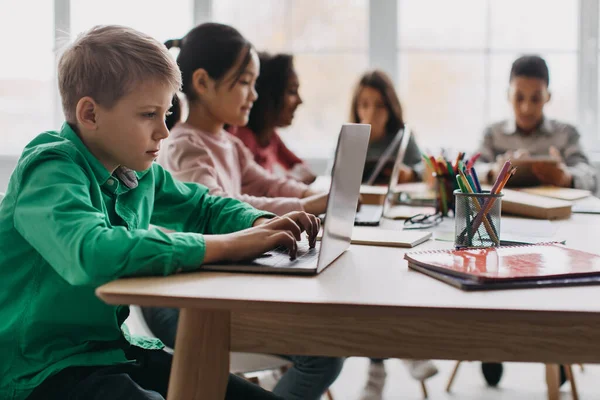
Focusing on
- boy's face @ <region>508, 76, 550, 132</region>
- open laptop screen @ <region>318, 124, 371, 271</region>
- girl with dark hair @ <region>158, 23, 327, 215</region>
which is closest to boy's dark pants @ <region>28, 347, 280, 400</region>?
open laptop screen @ <region>318, 124, 371, 271</region>

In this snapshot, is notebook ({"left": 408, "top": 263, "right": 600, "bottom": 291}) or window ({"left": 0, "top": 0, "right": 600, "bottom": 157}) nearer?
notebook ({"left": 408, "top": 263, "right": 600, "bottom": 291})

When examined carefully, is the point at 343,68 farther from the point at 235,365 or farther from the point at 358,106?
the point at 235,365

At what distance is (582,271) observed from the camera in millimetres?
963

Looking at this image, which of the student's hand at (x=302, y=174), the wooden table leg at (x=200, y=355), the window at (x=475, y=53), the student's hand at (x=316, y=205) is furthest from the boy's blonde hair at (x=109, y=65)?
the window at (x=475, y=53)

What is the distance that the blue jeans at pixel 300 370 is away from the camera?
1634mm

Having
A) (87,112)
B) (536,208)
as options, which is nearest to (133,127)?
(87,112)

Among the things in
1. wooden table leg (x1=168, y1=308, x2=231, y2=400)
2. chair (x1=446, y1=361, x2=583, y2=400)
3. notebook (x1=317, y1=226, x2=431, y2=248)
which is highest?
notebook (x1=317, y1=226, x2=431, y2=248)

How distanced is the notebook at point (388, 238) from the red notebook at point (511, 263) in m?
0.19

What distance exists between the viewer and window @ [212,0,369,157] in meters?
3.79

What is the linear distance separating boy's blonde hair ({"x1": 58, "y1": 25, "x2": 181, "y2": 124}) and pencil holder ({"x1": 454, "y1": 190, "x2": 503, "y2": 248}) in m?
0.54

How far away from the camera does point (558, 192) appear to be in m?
2.17

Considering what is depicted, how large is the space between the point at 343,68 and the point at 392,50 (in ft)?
0.90

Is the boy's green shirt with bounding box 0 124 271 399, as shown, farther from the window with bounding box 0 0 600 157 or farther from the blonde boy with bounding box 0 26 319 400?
the window with bounding box 0 0 600 157

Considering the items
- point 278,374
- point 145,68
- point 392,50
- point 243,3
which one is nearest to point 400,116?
point 392,50
